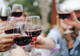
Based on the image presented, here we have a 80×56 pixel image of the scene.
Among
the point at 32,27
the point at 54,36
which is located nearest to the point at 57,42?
the point at 54,36

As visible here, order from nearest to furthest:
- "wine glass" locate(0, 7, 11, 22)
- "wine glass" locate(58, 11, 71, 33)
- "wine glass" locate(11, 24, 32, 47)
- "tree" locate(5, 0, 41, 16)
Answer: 1. "wine glass" locate(11, 24, 32, 47)
2. "wine glass" locate(0, 7, 11, 22)
3. "wine glass" locate(58, 11, 71, 33)
4. "tree" locate(5, 0, 41, 16)

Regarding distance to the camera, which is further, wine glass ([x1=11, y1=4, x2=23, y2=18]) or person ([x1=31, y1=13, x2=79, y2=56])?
wine glass ([x1=11, y1=4, x2=23, y2=18])

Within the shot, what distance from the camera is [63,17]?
158 cm

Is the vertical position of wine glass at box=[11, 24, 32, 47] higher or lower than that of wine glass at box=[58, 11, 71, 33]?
lower

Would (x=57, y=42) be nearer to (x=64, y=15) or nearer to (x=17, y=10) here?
(x=64, y=15)

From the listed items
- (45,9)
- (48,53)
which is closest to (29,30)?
(48,53)

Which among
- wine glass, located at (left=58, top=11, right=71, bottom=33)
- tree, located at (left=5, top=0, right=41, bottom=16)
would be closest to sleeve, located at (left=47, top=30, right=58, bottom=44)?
wine glass, located at (left=58, top=11, right=71, bottom=33)

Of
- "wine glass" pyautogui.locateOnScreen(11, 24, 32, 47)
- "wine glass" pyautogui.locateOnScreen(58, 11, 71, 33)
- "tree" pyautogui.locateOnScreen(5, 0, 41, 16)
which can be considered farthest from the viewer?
"tree" pyautogui.locateOnScreen(5, 0, 41, 16)

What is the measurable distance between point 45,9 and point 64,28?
765cm

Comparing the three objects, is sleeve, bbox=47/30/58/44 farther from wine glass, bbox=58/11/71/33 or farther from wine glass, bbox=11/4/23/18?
wine glass, bbox=11/4/23/18

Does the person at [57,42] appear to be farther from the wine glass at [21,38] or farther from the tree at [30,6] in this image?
the tree at [30,6]

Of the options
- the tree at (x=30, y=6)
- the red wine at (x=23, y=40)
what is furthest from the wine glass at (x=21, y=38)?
the tree at (x=30, y=6)

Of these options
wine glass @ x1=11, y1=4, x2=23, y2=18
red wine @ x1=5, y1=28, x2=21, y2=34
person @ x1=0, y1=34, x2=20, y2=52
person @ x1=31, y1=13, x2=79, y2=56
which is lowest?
person @ x1=31, y1=13, x2=79, y2=56

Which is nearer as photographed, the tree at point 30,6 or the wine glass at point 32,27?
the wine glass at point 32,27
